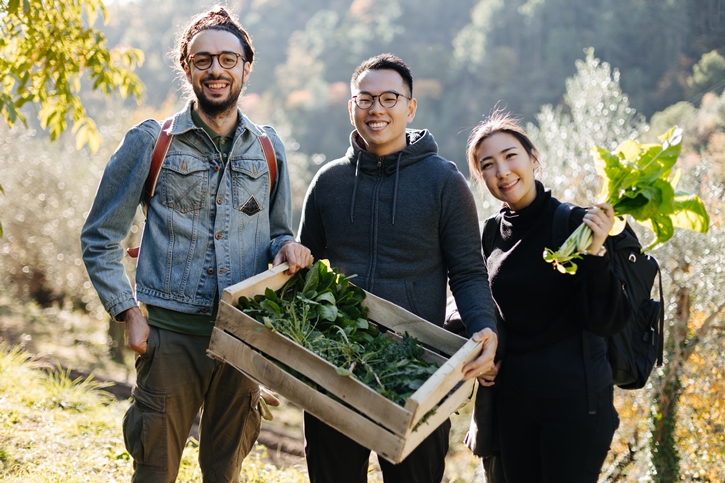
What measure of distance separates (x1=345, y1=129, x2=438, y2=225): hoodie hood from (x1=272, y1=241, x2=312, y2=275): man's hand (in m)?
0.27

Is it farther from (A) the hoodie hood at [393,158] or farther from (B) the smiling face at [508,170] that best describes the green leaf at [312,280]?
(B) the smiling face at [508,170]

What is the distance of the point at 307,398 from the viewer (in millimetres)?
2158

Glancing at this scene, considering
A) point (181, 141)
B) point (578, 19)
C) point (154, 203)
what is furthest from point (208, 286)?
point (578, 19)

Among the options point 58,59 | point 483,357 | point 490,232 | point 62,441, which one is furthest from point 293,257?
point 62,441

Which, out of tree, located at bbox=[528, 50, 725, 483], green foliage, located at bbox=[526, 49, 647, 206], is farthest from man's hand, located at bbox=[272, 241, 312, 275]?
green foliage, located at bbox=[526, 49, 647, 206]

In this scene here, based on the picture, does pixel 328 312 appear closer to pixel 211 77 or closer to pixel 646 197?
pixel 211 77

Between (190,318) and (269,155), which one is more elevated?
(269,155)

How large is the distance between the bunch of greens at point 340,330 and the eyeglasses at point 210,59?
98 cm

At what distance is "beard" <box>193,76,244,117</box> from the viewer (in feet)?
8.82

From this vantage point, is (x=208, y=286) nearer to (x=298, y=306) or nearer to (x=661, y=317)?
(x=298, y=306)

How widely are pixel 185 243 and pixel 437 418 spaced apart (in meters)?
1.33

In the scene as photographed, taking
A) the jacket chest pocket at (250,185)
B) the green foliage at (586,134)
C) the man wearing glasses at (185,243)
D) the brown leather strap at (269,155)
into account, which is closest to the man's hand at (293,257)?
the man wearing glasses at (185,243)

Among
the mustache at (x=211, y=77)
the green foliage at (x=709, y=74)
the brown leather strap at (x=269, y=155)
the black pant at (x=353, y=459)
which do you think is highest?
the green foliage at (x=709, y=74)

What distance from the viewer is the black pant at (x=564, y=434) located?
2.60 meters
